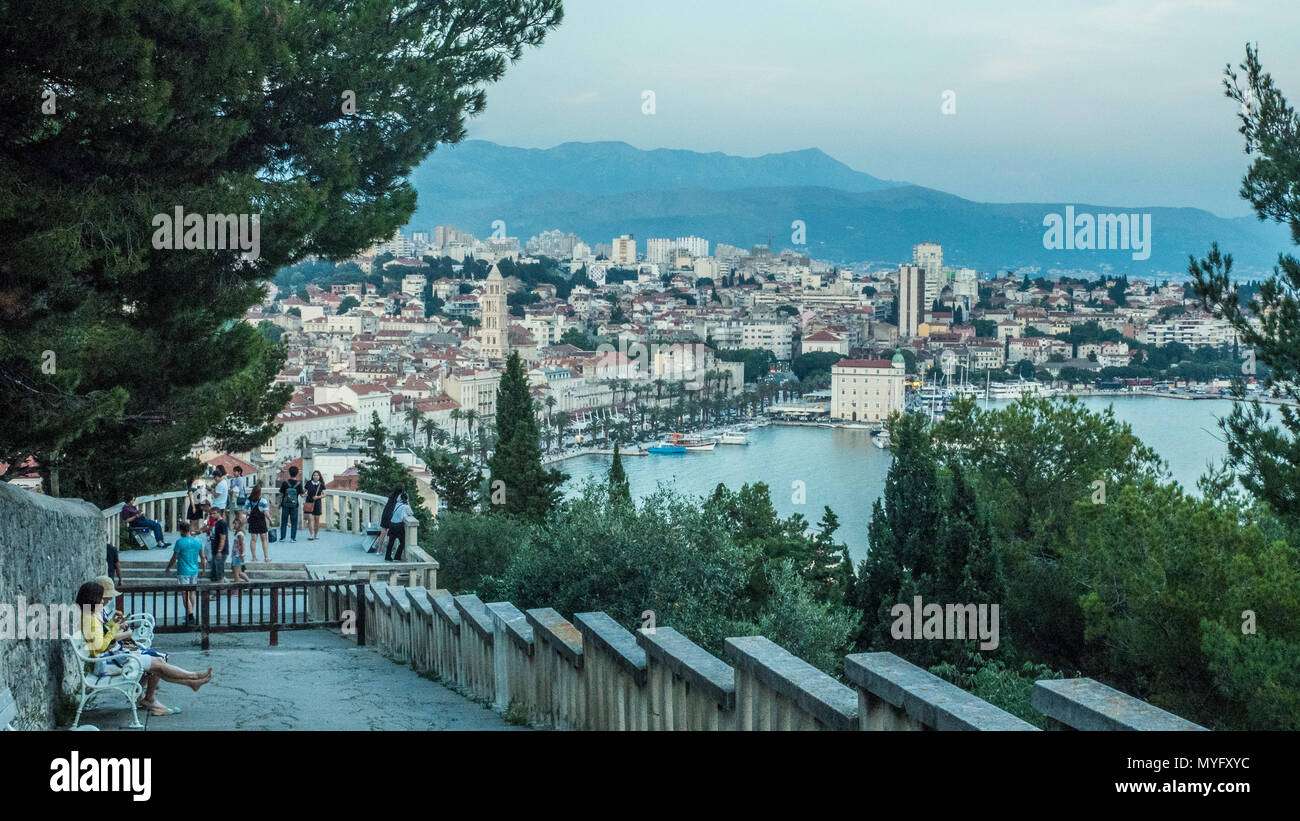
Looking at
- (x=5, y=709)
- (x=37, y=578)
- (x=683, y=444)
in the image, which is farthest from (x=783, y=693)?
(x=683, y=444)

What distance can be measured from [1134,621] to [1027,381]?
7424 cm

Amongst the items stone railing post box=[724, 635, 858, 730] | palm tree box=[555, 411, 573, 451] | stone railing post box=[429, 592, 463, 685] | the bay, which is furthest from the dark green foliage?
palm tree box=[555, 411, 573, 451]

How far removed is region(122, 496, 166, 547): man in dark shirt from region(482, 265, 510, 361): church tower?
224ft

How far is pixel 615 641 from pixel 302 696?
71.2 inches

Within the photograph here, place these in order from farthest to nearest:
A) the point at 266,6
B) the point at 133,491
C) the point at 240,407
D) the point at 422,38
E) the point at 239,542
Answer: the point at 240,407, the point at 133,491, the point at 239,542, the point at 422,38, the point at 266,6

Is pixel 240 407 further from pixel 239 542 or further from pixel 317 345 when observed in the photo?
pixel 317 345

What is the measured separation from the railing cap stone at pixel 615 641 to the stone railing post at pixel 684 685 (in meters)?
0.02

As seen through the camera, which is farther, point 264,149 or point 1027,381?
point 1027,381

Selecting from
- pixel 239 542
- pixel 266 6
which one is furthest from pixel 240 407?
pixel 266 6

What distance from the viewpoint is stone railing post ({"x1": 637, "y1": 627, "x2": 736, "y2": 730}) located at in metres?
2.39

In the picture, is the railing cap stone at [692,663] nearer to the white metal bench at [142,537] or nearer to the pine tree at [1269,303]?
the pine tree at [1269,303]

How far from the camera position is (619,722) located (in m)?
2.86

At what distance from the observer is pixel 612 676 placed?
2.92m
